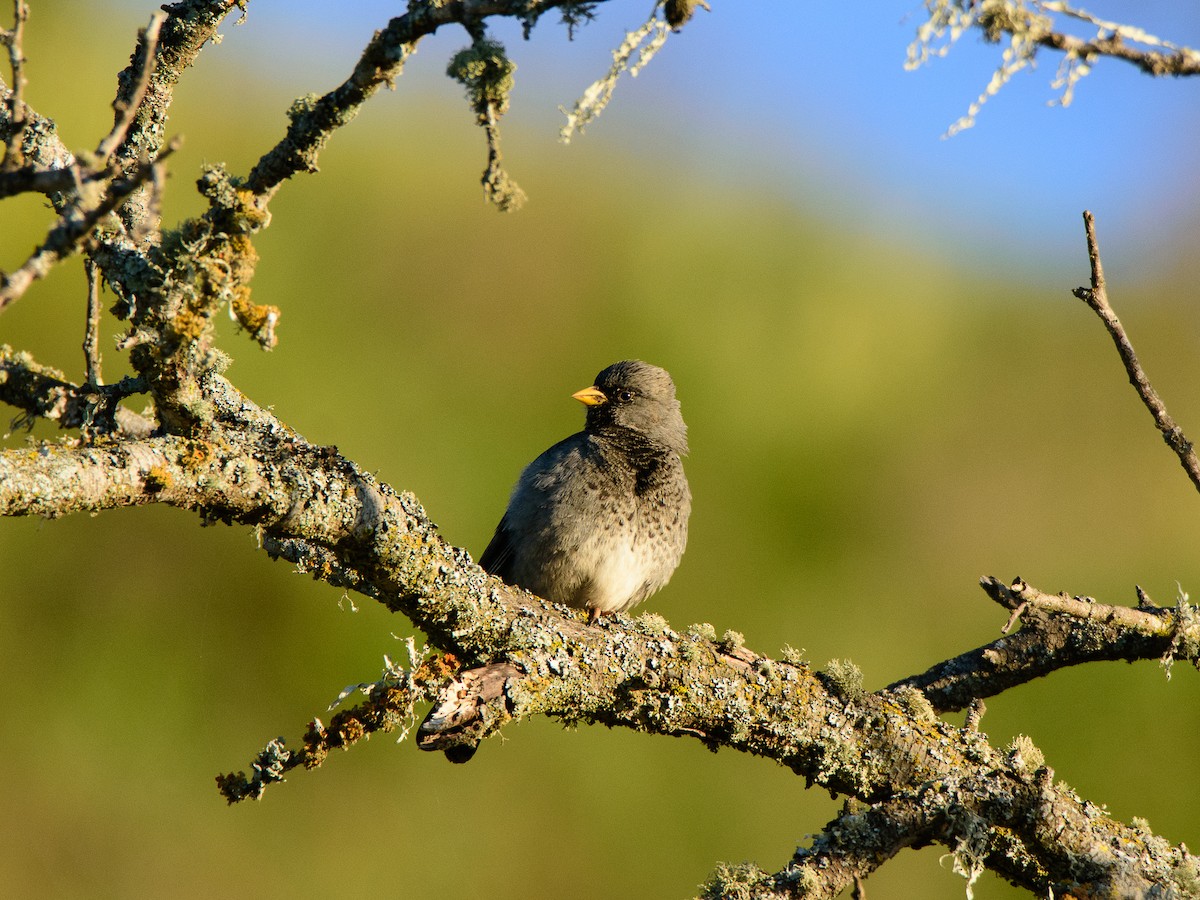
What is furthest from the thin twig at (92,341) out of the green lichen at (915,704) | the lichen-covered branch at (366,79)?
the green lichen at (915,704)

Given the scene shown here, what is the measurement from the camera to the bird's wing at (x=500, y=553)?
4.87 m

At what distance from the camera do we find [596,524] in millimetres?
4641

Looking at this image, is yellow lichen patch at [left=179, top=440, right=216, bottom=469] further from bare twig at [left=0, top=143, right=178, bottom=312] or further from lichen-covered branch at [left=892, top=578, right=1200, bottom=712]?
lichen-covered branch at [left=892, top=578, right=1200, bottom=712]

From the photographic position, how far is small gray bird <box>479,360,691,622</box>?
4637mm

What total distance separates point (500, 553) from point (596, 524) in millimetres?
529

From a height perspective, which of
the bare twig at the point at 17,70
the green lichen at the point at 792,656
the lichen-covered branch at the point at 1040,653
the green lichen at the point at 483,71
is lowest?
the lichen-covered branch at the point at 1040,653

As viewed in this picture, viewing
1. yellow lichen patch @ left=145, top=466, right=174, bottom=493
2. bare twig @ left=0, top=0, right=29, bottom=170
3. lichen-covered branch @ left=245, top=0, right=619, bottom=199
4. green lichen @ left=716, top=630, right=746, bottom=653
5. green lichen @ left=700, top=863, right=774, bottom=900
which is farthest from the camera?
green lichen @ left=716, top=630, right=746, bottom=653

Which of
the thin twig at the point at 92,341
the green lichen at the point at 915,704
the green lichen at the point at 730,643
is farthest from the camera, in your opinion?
the green lichen at the point at 730,643

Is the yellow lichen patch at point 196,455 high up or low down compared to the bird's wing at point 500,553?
down

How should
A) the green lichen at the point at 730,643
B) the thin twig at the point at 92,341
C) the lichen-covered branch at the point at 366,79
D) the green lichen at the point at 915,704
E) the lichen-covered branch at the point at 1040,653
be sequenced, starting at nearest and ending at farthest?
the lichen-covered branch at the point at 366,79 < the thin twig at the point at 92,341 < the lichen-covered branch at the point at 1040,653 < the green lichen at the point at 915,704 < the green lichen at the point at 730,643

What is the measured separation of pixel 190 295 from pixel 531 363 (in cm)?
540

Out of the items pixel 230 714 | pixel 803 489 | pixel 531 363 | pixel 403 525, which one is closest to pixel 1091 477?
pixel 803 489

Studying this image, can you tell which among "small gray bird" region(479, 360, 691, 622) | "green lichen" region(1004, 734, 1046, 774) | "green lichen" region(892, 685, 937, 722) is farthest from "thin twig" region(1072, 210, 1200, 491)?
"small gray bird" region(479, 360, 691, 622)

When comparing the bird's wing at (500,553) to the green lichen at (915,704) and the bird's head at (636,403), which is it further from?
the green lichen at (915,704)
